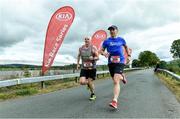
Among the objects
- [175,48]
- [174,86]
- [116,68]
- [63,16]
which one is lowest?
[174,86]

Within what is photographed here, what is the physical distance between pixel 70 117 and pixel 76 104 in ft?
7.06

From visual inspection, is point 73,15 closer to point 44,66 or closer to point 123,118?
point 44,66

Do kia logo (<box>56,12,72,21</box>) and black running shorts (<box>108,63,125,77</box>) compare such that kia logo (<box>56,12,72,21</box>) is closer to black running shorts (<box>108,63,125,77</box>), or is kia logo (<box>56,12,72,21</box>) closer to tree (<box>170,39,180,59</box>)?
black running shorts (<box>108,63,125,77</box>)

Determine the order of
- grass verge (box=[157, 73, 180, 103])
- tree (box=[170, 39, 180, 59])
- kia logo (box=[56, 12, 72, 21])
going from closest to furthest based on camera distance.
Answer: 1. grass verge (box=[157, 73, 180, 103])
2. kia logo (box=[56, 12, 72, 21])
3. tree (box=[170, 39, 180, 59])

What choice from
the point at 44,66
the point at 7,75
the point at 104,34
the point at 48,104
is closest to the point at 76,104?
the point at 48,104

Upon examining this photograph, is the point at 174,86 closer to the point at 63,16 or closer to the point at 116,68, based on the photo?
the point at 63,16

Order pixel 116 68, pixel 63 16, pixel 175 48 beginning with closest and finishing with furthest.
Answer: pixel 116 68, pixel 63 16, pixel 175 48

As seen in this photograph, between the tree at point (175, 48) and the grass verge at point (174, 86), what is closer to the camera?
the grass verge at point (174, 86)

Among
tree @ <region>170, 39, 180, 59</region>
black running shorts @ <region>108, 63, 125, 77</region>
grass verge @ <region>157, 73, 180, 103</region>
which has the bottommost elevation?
grass verge @ <region>157, 73, 180, 103</region>

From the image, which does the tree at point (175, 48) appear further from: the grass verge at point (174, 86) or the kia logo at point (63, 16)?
the kia logo at point (63, 16)

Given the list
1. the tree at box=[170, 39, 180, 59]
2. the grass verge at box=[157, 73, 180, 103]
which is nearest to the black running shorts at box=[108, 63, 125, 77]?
the grass verge at box=[157, 73, 180, 103]

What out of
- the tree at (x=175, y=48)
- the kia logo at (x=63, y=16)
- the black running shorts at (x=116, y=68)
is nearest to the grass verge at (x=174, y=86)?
the black running shorts at (x=116, y=68)

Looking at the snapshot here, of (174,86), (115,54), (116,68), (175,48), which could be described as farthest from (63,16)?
(175,48)

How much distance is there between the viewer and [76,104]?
966 centimetres
